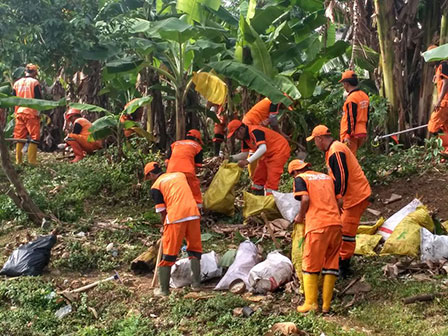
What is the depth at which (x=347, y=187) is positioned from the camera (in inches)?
203

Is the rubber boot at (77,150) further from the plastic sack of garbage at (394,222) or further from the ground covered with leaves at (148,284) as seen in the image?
the plastic sack of garbage at (394,222)

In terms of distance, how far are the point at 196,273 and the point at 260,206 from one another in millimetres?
1673

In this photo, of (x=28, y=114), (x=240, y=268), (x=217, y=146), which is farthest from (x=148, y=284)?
(x=28, y=114)

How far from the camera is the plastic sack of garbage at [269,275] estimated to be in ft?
17.0

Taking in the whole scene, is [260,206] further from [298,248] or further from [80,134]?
[80,134]

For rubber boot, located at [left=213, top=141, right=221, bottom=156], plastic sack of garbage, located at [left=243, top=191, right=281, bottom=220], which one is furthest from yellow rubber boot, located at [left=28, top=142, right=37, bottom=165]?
plastic sack of garbage, located at [left=243, top=191, right=281, bottom=220]

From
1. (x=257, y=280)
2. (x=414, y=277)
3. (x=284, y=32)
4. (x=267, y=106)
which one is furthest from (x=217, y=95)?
(x=414, y=277)

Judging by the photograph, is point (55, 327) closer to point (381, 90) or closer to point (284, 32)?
point (284, 32)

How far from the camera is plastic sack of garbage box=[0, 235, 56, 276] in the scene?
19.1ft

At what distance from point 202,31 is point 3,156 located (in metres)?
3.39

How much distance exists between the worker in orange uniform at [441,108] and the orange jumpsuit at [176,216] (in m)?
4.32

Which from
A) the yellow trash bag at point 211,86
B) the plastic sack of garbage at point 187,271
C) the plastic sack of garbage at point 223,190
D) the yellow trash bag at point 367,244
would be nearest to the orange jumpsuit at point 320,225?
the yellow trash bag at point 367,244

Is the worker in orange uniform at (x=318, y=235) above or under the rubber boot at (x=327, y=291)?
above

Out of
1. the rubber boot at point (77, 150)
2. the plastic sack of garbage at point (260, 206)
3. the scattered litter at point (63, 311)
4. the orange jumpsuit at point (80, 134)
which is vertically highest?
the orange jumpsuit at point (80, 134)
